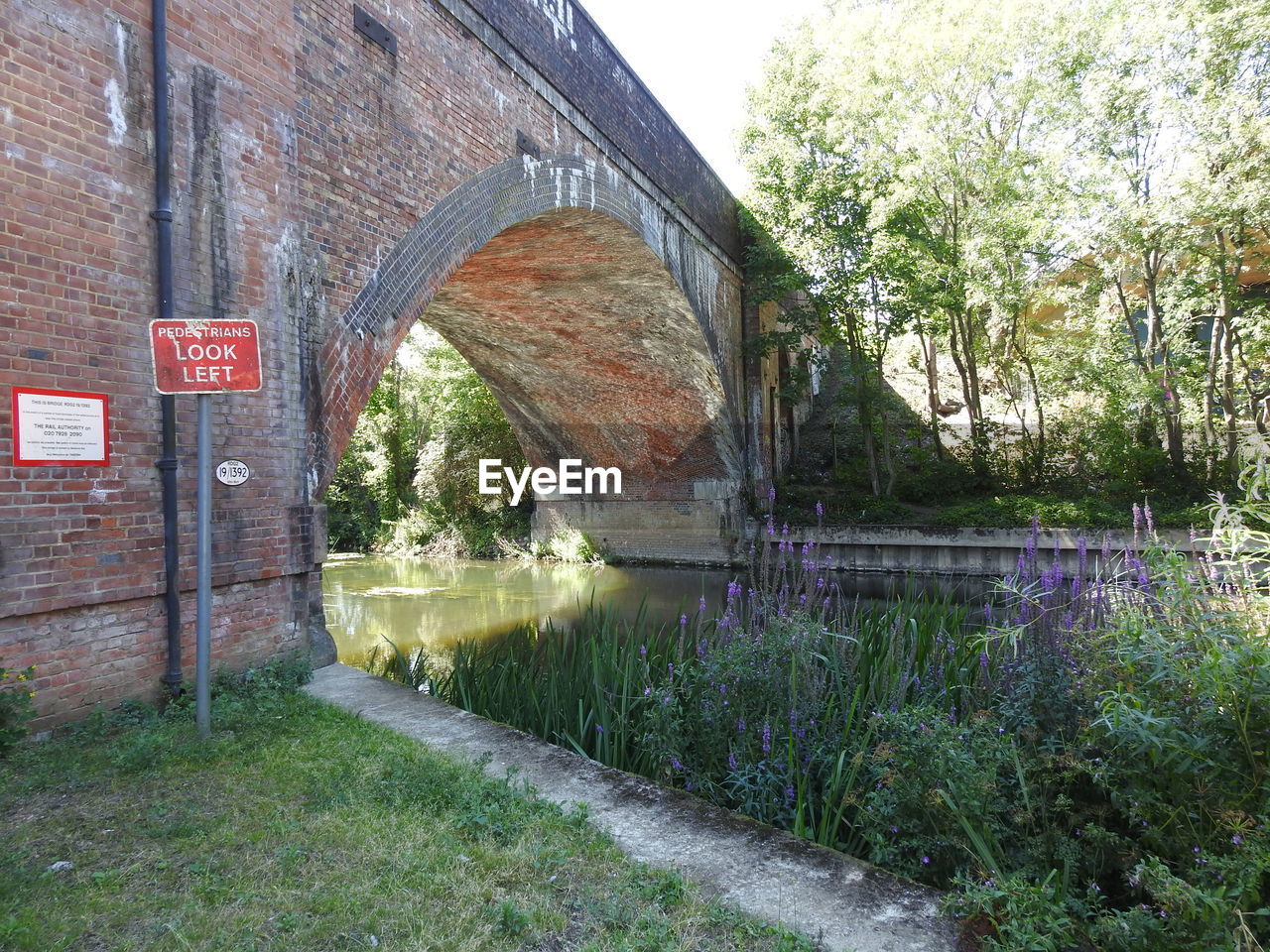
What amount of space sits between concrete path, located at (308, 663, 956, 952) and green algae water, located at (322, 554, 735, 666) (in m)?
4.19

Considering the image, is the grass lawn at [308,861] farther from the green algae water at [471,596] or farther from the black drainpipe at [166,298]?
the green algae water at [471,596]

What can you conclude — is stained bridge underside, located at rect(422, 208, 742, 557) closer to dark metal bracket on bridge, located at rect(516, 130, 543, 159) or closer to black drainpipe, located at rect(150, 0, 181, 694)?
dark metal bracket on bridge, located at rect(516, 130, 543, 159)

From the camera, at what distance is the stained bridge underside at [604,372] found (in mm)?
10805

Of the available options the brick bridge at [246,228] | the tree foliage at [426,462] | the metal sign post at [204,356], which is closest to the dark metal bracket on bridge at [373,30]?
the brick bridge at [246,228]

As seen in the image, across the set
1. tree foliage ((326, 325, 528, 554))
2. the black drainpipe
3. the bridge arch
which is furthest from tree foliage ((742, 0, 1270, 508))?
the black drainpipe

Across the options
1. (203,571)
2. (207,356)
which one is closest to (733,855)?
(203,571)

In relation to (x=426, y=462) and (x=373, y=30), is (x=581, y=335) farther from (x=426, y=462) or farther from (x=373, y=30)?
(x=373, y=30)

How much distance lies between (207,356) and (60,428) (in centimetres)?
87

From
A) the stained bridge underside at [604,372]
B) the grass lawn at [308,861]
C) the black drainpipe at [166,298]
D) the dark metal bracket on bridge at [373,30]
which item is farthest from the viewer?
the stained bridge underside at [604,372]

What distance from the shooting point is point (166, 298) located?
379 cm

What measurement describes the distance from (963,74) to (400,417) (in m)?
15.5

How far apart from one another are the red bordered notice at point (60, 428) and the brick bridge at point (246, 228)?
0.04 metres

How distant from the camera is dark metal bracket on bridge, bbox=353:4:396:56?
542cm

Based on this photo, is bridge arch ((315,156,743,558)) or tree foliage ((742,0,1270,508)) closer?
bridge arch ((315,156,743,558))
